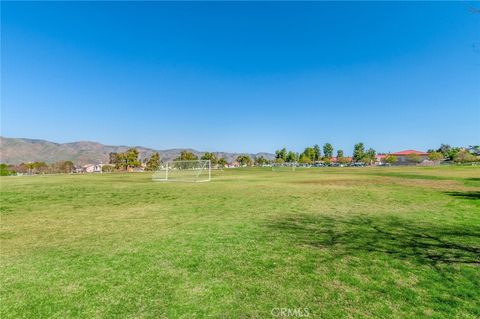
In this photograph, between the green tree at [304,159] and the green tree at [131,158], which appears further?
the green tree at [304,159]

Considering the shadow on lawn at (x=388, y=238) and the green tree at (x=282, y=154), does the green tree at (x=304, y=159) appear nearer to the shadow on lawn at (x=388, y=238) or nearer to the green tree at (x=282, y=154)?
the green tree at (x=282, y=154)

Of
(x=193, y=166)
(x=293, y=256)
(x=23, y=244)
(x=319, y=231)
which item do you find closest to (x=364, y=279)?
(x=293, y=256)

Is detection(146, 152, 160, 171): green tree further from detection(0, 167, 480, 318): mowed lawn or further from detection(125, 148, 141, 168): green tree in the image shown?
detection(0, 167, 480, 318): mowed lawn

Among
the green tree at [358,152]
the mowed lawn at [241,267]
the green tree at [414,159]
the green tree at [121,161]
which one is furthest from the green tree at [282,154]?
the mowed lawn at [241,267]

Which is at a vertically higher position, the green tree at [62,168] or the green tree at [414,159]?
the green tree at [414,159]

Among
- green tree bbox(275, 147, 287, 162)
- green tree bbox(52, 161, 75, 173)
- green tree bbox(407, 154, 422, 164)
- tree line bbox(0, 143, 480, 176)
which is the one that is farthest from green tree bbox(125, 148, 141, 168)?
green tree bbox(407, 154, 422, 164)

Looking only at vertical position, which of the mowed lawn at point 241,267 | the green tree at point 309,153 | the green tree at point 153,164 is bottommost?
the mowed lawn at point 241,267

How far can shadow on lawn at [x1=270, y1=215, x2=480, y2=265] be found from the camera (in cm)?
634

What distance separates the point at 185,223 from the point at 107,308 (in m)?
5.95

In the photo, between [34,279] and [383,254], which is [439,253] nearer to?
[383,254]

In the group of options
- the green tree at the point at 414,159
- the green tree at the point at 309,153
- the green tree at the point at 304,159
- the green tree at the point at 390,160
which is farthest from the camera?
the green tree at the point at 309,153

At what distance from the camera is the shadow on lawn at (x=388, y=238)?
6.34 meters

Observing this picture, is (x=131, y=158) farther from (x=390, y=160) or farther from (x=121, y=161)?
(x=390, y=160)

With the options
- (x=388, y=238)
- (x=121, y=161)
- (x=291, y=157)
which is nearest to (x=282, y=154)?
(x=291, y=157)
